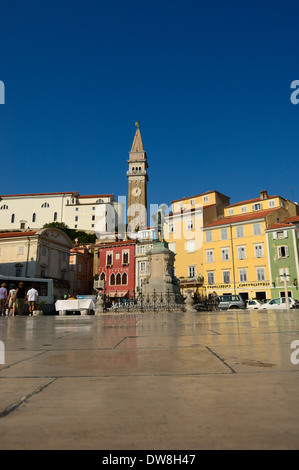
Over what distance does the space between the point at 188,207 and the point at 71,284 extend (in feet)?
79.4

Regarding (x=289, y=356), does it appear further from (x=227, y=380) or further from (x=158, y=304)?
(x=158, y=304)

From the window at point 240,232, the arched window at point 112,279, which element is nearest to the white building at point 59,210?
the arched window at point 112,279

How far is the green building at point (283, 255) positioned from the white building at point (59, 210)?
217 ft

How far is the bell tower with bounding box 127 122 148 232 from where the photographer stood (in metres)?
94.1

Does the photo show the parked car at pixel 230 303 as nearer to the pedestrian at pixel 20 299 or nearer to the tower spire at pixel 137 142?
the pedestrian at pixel 20 299

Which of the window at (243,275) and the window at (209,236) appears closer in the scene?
the window at (243,275)

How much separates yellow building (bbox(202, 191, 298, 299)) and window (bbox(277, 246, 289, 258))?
1672 mm

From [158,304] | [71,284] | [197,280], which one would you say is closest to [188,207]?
[197,280]

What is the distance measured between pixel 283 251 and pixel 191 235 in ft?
43.2

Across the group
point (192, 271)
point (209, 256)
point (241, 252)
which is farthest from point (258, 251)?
point (192, 271)

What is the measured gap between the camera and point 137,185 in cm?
9869

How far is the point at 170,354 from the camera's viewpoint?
3564 millimetres

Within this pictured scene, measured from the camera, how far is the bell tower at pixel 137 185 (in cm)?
9412

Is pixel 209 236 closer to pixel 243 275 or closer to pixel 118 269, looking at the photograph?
pixel 243 275
